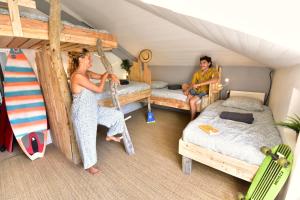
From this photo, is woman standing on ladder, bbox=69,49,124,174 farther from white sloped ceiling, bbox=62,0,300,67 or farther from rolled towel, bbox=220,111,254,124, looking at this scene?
rolled towel, bbox=220,111,254,124

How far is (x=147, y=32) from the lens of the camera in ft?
9.27

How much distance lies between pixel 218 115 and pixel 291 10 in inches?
66.3

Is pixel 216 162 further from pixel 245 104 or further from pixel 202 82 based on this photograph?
pixel 202 82

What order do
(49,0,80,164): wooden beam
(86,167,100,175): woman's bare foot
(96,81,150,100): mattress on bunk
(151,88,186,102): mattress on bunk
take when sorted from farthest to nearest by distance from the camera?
1. (151,88,186,102): mattress on bunk
2. (96,81,150,100): mattress on bunk
3. (86,167,100,175): woman's bare foot
4. (49,0,80,164): wooden beam

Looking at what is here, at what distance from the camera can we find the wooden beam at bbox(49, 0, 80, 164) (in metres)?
1.73

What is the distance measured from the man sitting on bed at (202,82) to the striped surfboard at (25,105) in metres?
2.47

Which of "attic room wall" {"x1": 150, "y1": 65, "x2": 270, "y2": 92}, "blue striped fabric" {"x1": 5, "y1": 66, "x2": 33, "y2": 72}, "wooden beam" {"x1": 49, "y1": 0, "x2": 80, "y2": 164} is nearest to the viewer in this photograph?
"wooden beam" {"x1": 49, "y1": 0, "x2": 80, "y2": 164}

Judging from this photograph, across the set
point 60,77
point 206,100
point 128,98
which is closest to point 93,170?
point 60,77

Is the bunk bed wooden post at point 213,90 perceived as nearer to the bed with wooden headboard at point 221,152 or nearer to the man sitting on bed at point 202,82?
the man sitting on bed at point 202,82

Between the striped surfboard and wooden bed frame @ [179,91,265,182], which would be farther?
the striped surfboard

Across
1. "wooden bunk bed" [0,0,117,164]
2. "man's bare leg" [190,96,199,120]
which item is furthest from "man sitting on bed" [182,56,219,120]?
"wooden bunk bed" [0,0,117,164]

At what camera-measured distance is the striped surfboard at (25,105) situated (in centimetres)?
220

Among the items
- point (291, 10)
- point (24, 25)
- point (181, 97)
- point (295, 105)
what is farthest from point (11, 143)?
point (295, 105)

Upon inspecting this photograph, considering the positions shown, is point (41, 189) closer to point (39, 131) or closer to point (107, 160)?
point (107, 160)
